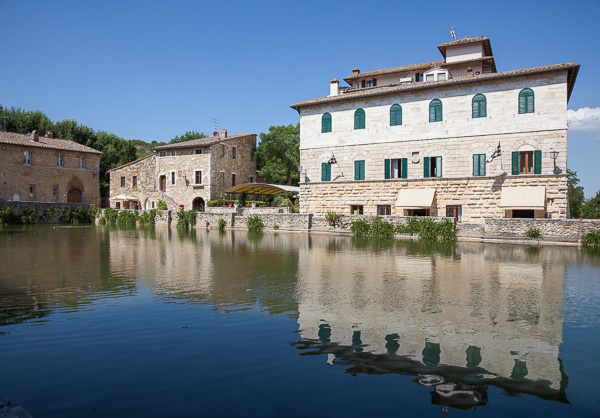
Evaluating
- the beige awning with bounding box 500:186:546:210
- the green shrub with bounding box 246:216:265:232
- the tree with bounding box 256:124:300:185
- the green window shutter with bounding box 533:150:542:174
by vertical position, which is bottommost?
the green shrub with bounding box 246:216:265:232

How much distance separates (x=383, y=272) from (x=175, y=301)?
621cm

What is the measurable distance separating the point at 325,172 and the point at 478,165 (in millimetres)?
10410

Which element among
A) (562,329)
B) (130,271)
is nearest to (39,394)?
(562,329)

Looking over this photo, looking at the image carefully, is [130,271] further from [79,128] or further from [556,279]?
[79,128]

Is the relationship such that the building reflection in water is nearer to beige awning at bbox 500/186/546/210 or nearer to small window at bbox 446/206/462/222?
beige awning at bbox 500/186/546/210

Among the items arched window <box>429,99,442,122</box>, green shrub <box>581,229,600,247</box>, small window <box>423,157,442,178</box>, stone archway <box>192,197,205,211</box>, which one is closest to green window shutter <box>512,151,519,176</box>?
small window <box>423,157,442,178</box>

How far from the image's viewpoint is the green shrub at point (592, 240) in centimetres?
2050

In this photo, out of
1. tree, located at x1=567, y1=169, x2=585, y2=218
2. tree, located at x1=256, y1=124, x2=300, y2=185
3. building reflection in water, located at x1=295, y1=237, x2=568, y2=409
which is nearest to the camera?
building reflection in water, located at x1=295, y1=237, x2=568, y2=409

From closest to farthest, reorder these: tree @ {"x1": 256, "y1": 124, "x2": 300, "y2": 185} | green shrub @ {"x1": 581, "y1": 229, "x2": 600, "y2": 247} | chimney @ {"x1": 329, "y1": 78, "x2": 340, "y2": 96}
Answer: green shrub @ {"x1": 581, "y1": 229, "x2": 600, "y2": 247}, chimney @ {"x1": 329, "y1": 78, "x2": 340, "y2": 96}, tree @ {"x1": 256, "y1": 124, "x2": 300, "y2": 185}

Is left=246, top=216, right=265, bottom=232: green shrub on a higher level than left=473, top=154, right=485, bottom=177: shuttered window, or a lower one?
lower

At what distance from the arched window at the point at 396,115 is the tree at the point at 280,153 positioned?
17100mm

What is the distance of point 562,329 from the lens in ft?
22.9

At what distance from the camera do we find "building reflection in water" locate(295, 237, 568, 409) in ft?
16.8

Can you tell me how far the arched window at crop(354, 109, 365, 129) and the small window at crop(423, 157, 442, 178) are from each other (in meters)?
5.05
